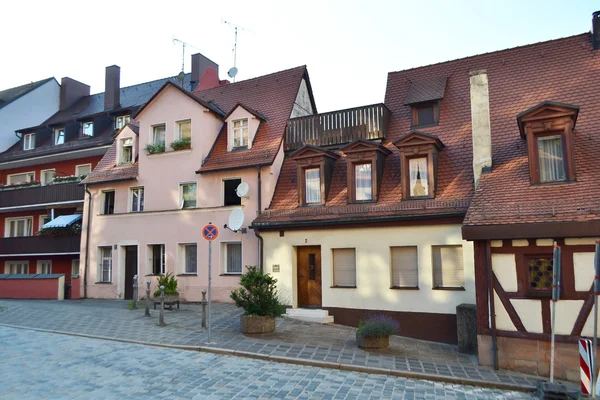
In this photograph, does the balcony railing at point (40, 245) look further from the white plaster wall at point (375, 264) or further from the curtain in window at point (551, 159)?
the curtain in window at point (551, 159)

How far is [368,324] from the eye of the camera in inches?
483

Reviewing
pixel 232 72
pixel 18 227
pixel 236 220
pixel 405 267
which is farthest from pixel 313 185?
pixel 18 227

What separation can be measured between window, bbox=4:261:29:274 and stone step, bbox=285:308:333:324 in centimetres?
2122

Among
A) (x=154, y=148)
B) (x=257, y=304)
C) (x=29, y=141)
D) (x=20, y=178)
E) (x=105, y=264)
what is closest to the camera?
(x=257, y=304)

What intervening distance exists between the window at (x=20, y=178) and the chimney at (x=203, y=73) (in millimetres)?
12145

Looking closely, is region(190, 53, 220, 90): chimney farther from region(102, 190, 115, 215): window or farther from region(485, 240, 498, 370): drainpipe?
region(485, 240, 498, 370): drainpipe

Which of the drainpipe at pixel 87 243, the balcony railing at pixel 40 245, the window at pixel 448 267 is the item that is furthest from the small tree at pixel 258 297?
the balcony railing at pixel 40 245

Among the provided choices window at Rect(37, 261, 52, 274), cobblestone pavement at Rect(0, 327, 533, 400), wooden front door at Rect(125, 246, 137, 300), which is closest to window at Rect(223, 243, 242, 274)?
wooden front door at Rect(125, 246, 137, 300)

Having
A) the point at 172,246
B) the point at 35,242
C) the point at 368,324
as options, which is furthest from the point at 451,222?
the point at 35,242

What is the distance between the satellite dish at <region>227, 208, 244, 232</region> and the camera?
1784cm

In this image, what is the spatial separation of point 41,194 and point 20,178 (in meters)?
5.66

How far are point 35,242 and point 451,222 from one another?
23.0 m

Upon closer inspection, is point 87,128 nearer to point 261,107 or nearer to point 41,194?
point 41,194

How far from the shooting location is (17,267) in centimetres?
3012
